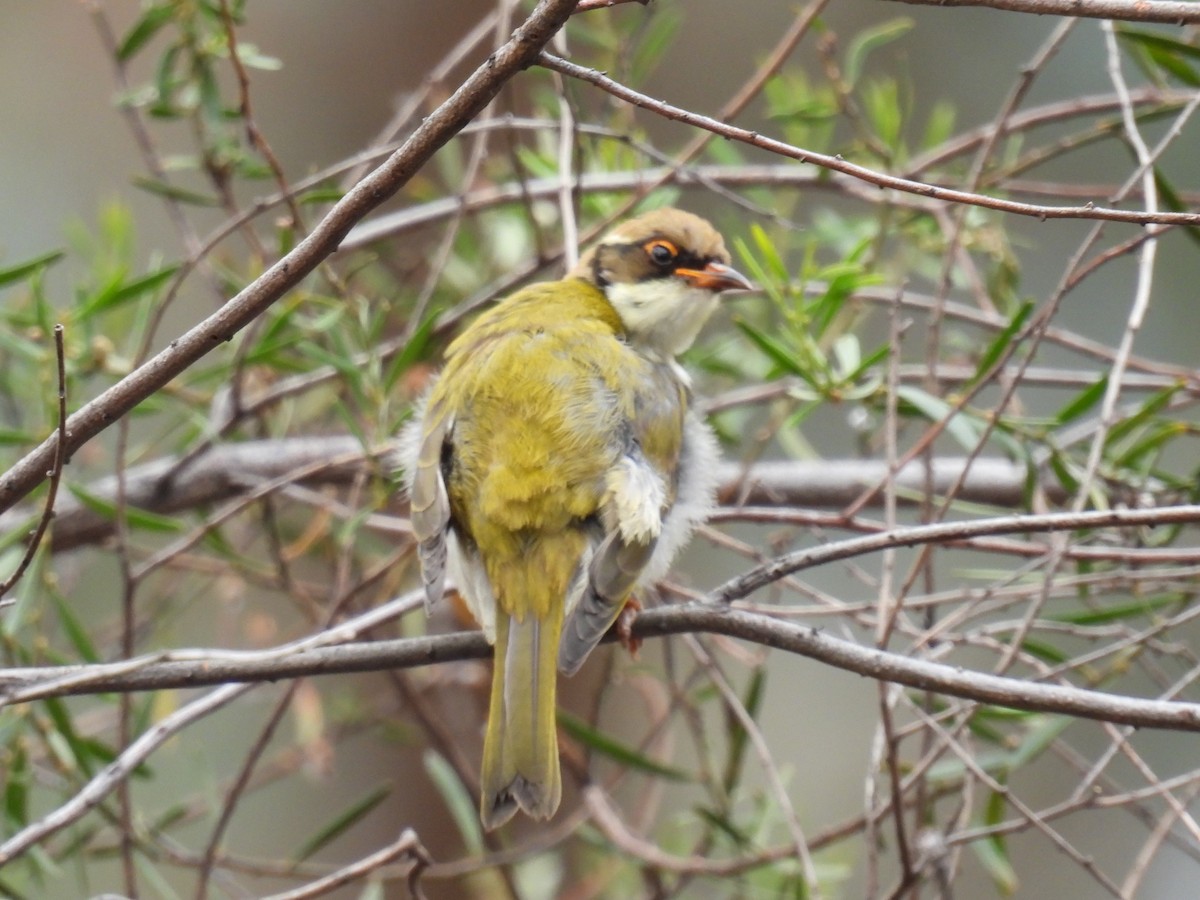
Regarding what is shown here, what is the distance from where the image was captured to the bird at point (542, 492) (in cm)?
266

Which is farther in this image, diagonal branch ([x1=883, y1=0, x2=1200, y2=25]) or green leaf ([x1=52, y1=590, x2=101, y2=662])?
green leaf ([x1=52, y1=590, x2=101, y2=662])

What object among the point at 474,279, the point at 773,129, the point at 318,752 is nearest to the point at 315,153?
the point at 773,129

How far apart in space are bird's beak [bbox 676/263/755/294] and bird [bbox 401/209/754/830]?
6cm

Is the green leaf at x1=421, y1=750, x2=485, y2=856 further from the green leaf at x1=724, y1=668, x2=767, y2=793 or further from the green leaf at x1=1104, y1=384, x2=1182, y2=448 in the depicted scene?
the green leaf at x1=1104, y1=384, x2=1182, y2=448

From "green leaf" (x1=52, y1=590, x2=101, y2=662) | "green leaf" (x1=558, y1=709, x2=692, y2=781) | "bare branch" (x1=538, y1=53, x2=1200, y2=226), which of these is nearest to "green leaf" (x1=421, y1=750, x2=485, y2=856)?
"green leaf" (x1=558, y1=709, x2=692, y2=781)

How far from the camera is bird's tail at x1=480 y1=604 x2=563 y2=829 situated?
101 inches

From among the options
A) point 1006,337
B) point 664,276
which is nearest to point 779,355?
point 1006,337

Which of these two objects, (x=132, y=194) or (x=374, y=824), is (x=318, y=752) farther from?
(x=132, y=194)

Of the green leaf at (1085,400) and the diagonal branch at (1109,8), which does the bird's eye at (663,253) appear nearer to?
the green leaf at (1085,400)

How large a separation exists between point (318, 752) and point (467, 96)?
3250 mm

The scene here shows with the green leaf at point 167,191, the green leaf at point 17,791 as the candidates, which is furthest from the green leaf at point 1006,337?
the green leaf at point 17,791

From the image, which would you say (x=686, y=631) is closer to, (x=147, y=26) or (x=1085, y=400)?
(x=1085, y=400)

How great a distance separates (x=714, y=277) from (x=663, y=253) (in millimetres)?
169

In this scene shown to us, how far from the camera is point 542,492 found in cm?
291
